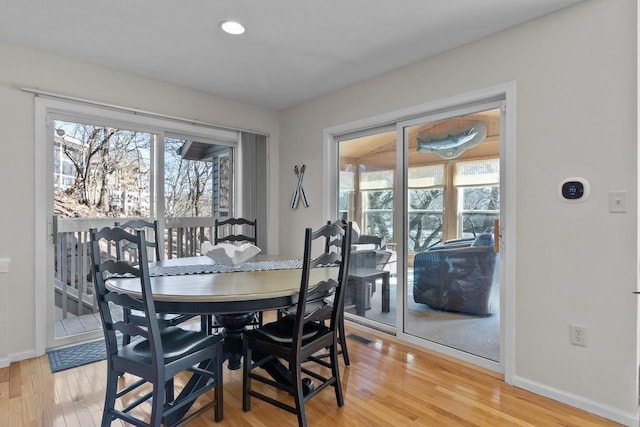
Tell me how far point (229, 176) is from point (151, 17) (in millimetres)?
2073

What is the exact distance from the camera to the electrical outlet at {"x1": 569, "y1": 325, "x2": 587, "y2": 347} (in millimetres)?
2145

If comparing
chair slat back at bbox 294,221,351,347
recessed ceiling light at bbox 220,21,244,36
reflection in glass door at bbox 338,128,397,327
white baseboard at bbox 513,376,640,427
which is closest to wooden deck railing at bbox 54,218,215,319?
reflection in glass door at bbox 338,128,397,327

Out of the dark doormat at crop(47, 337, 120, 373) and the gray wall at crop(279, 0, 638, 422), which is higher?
the gray wall at crop(279, 0, 638, 422)

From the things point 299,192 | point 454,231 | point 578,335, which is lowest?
point 578,335

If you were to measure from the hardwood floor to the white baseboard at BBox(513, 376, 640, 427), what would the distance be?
4 centimetres

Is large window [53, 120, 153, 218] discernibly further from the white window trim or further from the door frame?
the door frame

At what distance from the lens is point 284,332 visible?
2064mm

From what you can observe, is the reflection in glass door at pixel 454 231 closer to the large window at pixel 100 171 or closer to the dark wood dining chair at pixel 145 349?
the dark wood dining chair at pixel 145 349

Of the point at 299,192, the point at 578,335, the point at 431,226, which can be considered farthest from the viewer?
the point at 299,192

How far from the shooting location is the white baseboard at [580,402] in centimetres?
199

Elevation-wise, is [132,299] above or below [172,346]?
above

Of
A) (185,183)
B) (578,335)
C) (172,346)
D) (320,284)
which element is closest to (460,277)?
(578,335)

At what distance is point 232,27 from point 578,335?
297cm

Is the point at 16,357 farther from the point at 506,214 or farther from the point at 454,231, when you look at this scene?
the point at 506,214
